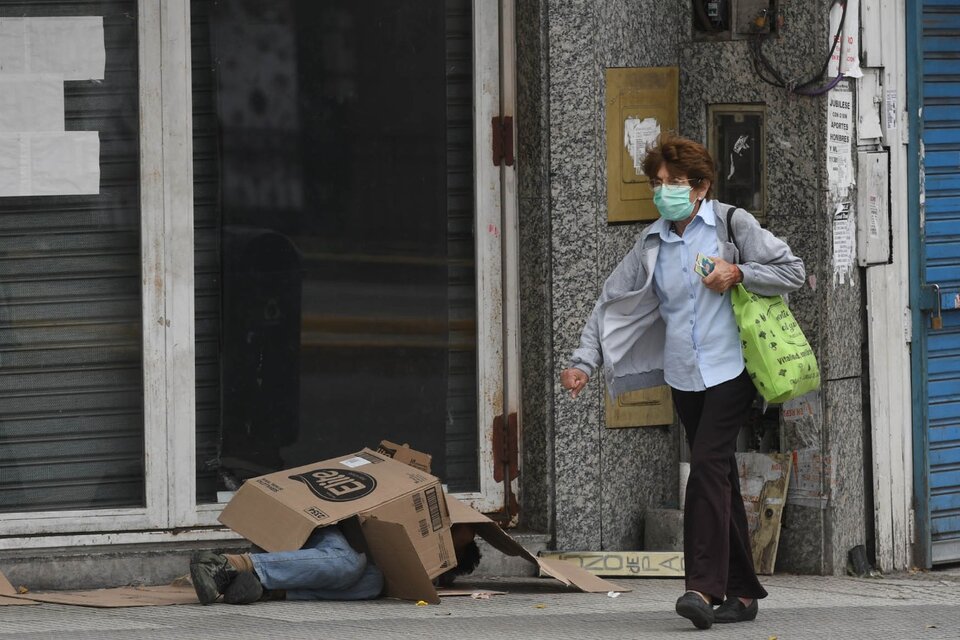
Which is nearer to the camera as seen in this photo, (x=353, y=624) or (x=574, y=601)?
(x=353, y=624)

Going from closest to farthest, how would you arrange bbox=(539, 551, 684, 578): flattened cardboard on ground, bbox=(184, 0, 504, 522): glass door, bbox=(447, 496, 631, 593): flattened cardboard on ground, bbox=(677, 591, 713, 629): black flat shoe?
1. bbox=(677, 591, 713, 629): black flat shoe
2. bbox=(447, 496, 631, 593): flattened cardboard on ground
3. bbox=(184, 0, 504, 522): glass door
4. bbox=(539, 551, 684, 578): flattened cardboard on ground

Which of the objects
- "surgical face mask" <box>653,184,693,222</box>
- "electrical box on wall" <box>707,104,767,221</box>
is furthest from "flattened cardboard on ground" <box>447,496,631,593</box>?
"electrical box on wall" <box>707,104,767,221</box>

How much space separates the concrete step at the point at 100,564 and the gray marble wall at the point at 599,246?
1481 mm

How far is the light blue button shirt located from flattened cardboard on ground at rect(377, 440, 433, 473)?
1300 millimetres

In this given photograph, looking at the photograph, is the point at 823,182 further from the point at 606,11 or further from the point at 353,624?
the point at 353,624

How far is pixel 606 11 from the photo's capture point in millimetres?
6996

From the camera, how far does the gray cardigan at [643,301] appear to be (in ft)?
18.4

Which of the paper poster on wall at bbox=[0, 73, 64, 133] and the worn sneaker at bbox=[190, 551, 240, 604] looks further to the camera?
the paper poster on wall at bbox=[0, 73, 64, 133]

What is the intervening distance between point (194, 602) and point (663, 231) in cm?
224

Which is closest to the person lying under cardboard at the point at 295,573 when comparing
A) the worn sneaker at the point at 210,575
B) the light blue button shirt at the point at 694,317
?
the worn sneaker at the point at 210,575

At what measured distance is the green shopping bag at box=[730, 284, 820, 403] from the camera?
5.49 m

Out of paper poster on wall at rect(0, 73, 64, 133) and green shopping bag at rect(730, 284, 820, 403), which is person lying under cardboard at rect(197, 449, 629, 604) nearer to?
green shopping bag at rect(730, 284, 820, 403)

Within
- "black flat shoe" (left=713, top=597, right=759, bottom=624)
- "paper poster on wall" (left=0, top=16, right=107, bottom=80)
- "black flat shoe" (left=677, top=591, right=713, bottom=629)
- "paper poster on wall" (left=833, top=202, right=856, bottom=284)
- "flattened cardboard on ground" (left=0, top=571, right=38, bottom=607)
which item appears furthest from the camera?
"paper poster on wall" (left=833, top=202, right=856, bottom=284)

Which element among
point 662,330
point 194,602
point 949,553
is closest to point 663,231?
point 662,330
